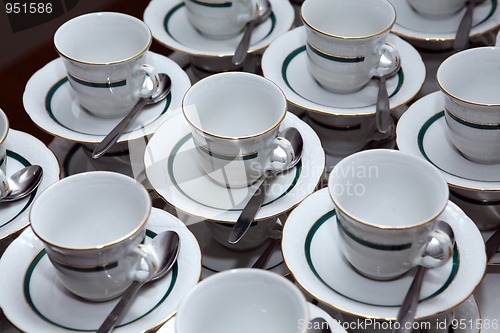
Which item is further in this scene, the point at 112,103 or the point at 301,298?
the point at 112,103

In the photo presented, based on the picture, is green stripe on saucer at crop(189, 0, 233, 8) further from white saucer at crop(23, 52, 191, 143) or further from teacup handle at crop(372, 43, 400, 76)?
teacup handle at crop(372, 43, 400, 76)

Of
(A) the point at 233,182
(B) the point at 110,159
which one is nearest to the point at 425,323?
(A) the point at 233,182

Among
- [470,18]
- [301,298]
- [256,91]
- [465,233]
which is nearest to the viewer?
[301,298]

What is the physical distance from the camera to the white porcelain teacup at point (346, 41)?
0.70m

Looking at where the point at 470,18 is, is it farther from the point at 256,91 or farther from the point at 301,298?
the point at 301,298

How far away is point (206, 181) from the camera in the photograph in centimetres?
65

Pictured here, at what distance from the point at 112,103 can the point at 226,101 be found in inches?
4.4

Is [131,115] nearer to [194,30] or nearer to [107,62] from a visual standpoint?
[107,62]

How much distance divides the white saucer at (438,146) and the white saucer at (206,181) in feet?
0.30

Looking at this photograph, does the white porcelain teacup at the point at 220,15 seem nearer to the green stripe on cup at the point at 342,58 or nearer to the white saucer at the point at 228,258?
the green stripe on cup at the point at 342,58

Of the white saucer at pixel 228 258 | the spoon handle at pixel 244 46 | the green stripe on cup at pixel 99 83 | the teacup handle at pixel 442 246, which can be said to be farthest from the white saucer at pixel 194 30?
the teacup handle at pixel 442 246

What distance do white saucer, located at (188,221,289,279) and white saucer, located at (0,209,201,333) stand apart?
0.24ft

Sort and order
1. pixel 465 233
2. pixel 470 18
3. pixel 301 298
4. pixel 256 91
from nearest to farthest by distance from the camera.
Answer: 1. pixel 301 298
2. pixel 465 233
3. pixel 256 91
4. pixel 470 18

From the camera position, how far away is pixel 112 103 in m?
0.70
